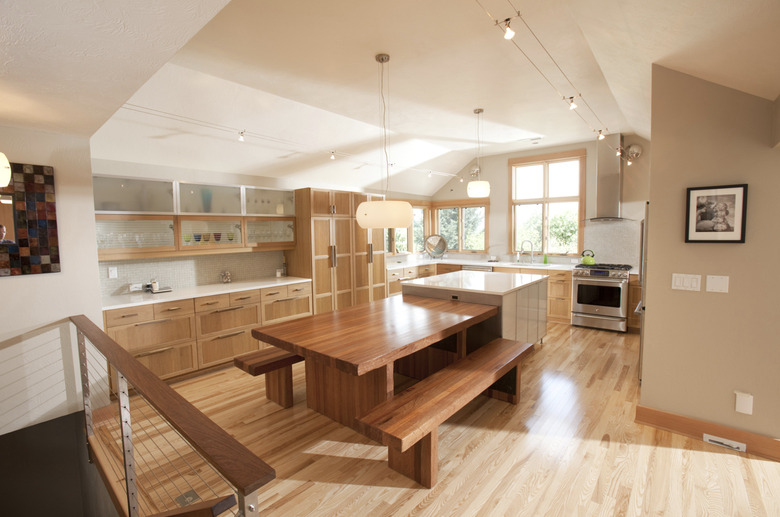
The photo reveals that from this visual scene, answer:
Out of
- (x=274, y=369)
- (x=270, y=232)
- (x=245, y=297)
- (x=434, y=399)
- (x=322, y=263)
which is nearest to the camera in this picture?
(x=434, y=399)

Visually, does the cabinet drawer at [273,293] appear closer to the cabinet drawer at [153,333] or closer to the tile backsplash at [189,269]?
the tile backsplash at [189,269]

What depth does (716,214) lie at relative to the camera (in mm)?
2416

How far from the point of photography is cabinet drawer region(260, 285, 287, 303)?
436 centimetres

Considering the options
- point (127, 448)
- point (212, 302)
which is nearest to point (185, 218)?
point (212, 302)

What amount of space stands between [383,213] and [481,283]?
1.68m

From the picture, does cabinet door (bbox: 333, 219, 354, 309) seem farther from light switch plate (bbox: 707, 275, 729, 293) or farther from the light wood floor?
light switch plate (bbox: 707, 275, 729, 293)

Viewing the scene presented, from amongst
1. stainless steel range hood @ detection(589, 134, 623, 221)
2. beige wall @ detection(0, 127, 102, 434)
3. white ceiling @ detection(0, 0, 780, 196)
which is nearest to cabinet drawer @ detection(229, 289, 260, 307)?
beige wall @ detection(0, 127, 102, 434)

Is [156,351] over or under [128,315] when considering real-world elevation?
under

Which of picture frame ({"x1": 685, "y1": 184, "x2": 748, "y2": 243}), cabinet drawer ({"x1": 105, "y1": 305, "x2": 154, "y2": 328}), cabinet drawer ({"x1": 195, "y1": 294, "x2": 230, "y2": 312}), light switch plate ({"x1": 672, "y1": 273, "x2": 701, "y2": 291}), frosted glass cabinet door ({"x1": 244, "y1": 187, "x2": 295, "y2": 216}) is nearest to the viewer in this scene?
picture frame ({"x1": 685, "y1": 184, "x2": 748, "y2": 243})

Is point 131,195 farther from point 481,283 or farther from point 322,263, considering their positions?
point 481,283

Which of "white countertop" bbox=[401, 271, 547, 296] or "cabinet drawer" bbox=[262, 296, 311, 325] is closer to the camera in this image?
"white countertop" bbox=[401, 271, 547, 296]

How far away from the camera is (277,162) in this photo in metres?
4.80

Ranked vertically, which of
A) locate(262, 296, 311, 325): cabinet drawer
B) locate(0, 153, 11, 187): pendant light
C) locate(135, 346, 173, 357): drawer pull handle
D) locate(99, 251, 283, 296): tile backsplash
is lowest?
locate(135, 346, 173, 357): drawer pull handle

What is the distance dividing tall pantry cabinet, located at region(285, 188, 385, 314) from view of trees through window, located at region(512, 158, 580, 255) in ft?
8.91
